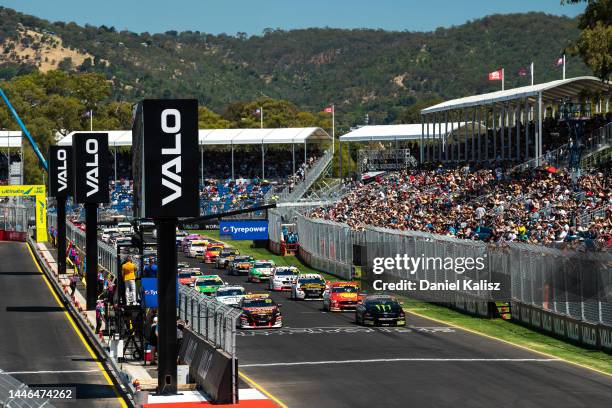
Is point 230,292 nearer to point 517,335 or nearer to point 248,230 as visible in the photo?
point 517,335

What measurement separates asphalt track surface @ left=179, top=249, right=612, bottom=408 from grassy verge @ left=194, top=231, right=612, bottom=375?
862 mm

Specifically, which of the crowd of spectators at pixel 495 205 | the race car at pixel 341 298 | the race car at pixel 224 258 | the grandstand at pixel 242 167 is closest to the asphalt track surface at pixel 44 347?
the race car at pixel 341 298

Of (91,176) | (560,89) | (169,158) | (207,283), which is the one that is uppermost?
(560,89)

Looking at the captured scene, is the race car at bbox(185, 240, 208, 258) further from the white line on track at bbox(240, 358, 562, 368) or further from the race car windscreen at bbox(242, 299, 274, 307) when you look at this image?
the white line on track at bbox(240, 358, 562, 368)

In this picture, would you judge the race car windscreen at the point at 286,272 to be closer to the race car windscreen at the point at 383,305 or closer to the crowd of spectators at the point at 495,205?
the crowd of spectators at the point at 495,205

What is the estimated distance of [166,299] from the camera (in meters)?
27.6

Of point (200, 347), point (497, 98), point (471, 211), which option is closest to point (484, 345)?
point (200, 347)

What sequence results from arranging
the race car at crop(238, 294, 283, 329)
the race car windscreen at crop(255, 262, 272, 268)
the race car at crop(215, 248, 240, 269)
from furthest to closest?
1. the race car at crop(215, 248, 240, 269)
2. the race car windscreen at crop(255, 262, 272, 268)
3. the race car at crop(238, 294, 283, 329)

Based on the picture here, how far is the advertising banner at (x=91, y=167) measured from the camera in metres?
52.0

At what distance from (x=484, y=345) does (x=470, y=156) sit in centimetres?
4976

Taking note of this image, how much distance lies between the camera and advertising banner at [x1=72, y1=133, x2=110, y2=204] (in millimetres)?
51969

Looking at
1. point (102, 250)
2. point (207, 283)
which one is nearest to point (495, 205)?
point (207, 283)

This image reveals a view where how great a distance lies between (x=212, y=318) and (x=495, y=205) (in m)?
35.2

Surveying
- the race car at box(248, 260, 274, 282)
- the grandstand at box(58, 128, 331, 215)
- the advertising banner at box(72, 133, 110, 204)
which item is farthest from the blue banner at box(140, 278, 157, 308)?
the grandstand at box(58, 128, 331, 215)
